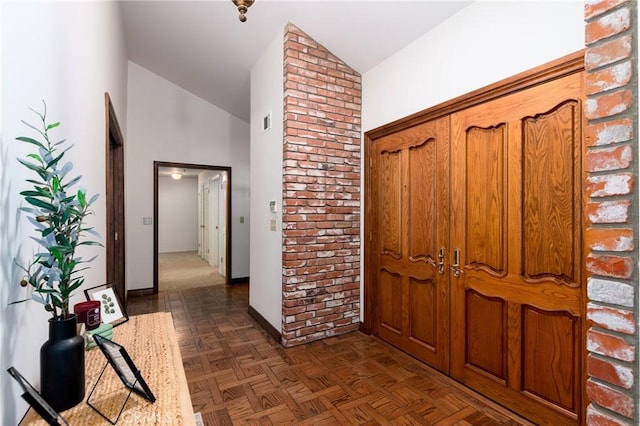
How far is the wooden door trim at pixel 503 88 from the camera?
1.64 m

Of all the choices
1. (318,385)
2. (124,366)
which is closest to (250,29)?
(124,366)

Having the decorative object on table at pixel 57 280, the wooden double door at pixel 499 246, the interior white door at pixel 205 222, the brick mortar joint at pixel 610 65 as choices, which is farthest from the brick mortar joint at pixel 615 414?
the interior white door at pixel 205 222

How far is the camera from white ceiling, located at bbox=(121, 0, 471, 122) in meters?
2.40

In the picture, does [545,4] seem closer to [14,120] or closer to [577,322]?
[577,322]

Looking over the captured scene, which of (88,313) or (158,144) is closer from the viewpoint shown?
(88,313)

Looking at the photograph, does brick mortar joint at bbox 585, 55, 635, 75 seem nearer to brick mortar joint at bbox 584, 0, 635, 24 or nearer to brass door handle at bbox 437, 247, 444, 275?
brick mortar joint at bbox 584, 0, 635, 24

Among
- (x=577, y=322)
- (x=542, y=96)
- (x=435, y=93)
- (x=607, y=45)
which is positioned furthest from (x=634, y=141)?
(x=435, y=93)

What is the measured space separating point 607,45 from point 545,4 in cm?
104

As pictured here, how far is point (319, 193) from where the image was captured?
2.99 metres

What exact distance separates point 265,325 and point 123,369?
8.15ft

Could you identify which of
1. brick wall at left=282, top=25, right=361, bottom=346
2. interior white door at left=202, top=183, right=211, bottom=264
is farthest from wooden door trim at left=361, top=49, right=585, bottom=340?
interior white door at left=202, top=183, right=211, bottom=264

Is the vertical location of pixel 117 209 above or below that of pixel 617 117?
below

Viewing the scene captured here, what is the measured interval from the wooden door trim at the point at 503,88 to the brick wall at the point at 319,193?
2.04 ft

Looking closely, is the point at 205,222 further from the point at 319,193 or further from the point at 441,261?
the point at 441,261
